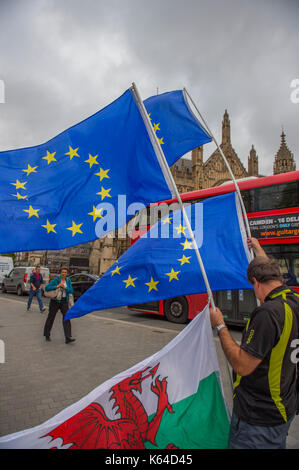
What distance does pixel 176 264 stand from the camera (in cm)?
299

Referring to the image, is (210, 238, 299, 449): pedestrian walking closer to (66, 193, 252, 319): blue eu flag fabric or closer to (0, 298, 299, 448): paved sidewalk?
(66, 193, 252, 319): blue eu flag fabric

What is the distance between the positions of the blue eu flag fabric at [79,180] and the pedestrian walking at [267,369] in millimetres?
1738

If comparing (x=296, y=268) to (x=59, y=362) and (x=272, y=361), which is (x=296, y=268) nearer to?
(x=59, y=362)

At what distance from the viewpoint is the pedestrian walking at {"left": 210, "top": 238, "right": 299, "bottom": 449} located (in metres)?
1.76

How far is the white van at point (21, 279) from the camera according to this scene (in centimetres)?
2064

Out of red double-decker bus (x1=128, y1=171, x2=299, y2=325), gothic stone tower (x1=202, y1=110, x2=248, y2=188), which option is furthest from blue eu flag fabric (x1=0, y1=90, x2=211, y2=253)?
gothic stone tower (x1=202, y1=110, x2=248, y2=188)

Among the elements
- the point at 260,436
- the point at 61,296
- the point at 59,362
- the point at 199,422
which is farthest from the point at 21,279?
the point at 260,436

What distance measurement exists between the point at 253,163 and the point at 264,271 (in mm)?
58963

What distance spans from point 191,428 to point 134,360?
419 cm

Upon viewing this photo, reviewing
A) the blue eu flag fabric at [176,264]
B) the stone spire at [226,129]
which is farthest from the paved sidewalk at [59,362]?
the stone spire at [226,129]

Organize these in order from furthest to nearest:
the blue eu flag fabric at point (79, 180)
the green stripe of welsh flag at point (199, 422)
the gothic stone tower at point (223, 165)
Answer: the gothic stone tower at point (223, 165)
the blue eu flag fabric at point (79, 180)
the green stripe of welsh flag at point (199, 422)

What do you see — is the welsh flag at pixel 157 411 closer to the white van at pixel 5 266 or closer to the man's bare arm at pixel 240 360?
the man's bare arm at pixel 240 360

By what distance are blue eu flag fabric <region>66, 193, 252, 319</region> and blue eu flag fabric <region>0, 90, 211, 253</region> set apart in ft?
1.38
